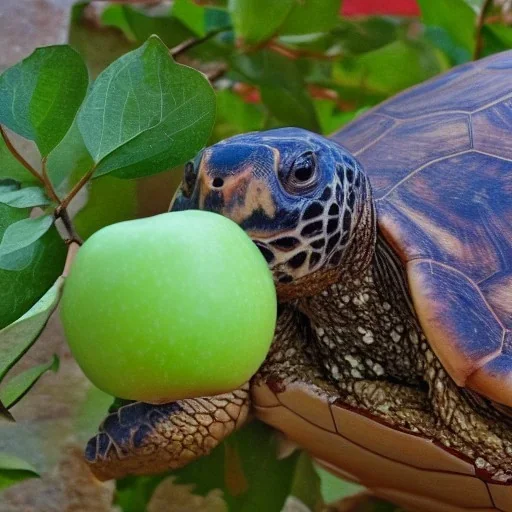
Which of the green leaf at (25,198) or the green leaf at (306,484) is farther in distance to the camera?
the green leaf at (306,484)

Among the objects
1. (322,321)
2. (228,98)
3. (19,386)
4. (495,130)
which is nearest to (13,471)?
(19,386)

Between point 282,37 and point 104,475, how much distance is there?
65 cm

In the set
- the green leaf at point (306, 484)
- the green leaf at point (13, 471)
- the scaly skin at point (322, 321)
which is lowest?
the green leaf at point (306, 484)

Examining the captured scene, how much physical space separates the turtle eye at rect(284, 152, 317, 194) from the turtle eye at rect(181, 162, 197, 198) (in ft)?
0.28

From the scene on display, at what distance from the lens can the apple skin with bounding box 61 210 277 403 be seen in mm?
372

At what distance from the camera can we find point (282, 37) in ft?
3.33

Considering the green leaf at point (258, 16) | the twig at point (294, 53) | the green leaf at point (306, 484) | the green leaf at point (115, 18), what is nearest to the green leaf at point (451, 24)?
Result: the twig at point (294, 53)

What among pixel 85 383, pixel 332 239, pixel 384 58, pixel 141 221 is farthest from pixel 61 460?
pixel 384 58

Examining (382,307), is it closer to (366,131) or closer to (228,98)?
(366,131)

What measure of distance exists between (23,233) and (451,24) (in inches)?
36.0

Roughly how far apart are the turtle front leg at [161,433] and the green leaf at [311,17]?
0.54m

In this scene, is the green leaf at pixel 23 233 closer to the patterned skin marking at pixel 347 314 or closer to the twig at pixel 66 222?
the twig at pixel 66 222

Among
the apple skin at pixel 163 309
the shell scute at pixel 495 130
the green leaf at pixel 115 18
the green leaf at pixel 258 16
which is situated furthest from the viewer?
the green leaf at pixel 115 18

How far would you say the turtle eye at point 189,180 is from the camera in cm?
61
